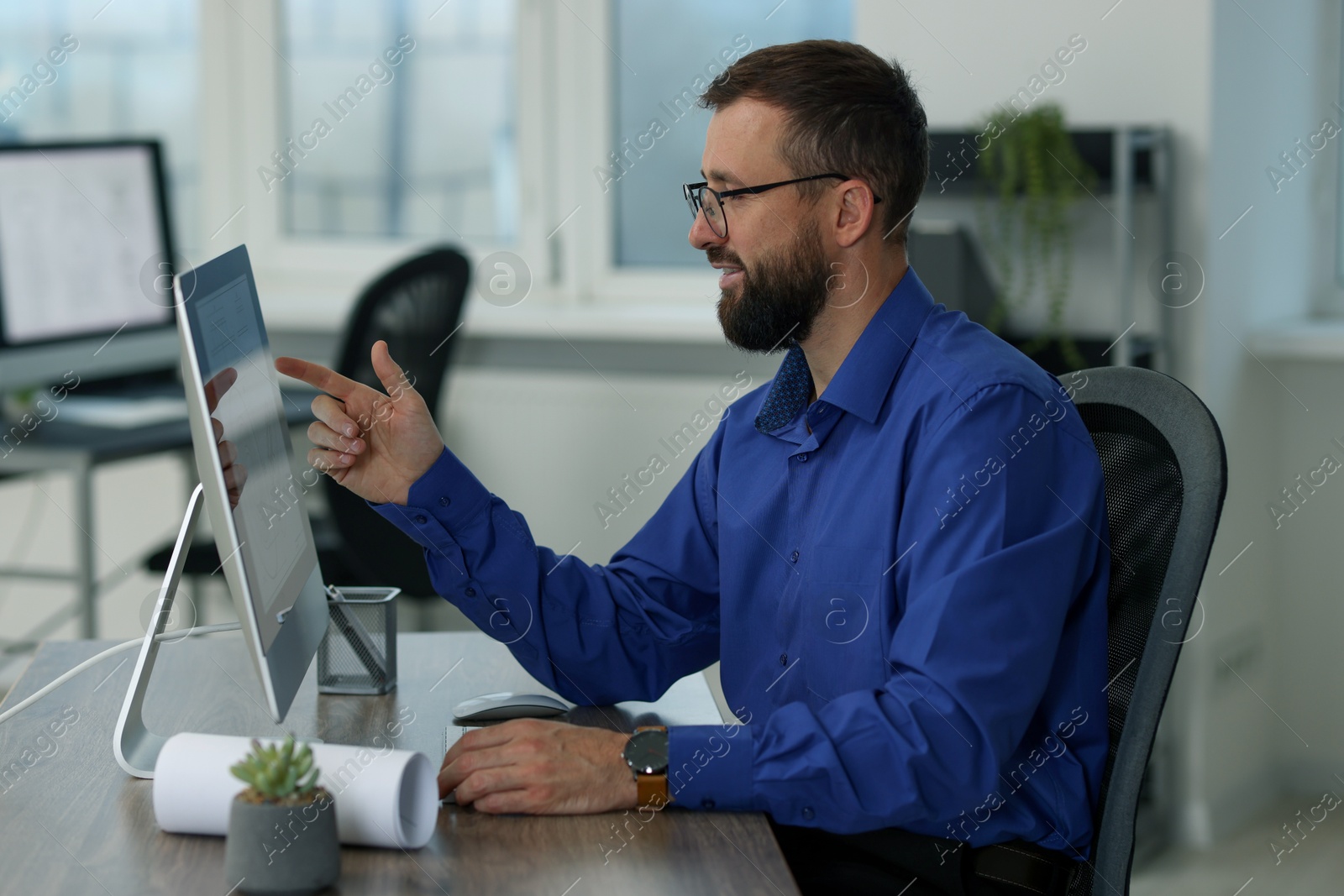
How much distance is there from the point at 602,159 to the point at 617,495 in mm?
850

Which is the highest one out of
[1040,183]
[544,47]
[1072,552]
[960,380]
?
[544,47]

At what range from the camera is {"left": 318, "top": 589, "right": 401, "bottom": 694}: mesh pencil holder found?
1349mm

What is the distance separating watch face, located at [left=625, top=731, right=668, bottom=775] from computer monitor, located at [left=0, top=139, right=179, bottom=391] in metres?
Result: 2.21

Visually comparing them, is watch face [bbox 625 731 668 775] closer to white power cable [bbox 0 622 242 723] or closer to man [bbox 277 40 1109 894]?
man [bbox 277 40 1109 894]

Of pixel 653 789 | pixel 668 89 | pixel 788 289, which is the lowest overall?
pixel 653 789

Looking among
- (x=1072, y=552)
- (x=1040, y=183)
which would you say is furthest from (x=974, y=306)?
(x=1072, y=552)

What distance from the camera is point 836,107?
4.48 ft

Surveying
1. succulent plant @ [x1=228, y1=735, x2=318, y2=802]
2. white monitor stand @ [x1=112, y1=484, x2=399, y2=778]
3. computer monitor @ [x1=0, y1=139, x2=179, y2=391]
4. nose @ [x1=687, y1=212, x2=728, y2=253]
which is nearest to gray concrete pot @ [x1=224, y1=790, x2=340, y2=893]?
succulent plant @ [x1=228, y1=735, x2=318, y2=802]

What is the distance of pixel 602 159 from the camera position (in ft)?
11.2

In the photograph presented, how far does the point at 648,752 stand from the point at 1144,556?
17.7 inches

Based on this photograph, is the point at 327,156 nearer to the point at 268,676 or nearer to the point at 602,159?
the point at 602,159

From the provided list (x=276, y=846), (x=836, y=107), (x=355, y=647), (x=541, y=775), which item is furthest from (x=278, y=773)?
(x=836, y=107)

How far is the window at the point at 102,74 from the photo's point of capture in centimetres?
362

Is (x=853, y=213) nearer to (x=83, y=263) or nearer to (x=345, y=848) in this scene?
(x=345, y=848)
